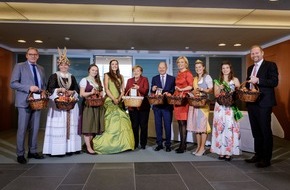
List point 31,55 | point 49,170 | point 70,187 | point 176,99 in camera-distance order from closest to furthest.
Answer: point 70,187 → point 49,170 → point 31,55 → point 176,99

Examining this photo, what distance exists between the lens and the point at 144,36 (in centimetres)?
536

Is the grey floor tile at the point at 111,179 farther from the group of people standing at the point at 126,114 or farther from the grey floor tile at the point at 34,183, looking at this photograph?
the group of people standing at the point at 126,114

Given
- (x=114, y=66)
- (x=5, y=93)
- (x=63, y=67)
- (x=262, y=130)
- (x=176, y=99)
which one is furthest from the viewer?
(x=5, y=93)

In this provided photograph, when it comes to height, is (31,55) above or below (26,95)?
above

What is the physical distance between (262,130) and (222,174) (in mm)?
784

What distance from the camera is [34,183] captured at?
8.09 feet

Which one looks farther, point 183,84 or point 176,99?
point 183,84

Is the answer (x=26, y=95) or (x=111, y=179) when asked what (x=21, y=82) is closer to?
(x=26, y=95)

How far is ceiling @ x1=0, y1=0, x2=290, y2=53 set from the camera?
364 centimetres

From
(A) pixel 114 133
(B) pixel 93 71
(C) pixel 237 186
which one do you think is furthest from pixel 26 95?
(C) pixel 237 186

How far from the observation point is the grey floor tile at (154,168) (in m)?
2.83

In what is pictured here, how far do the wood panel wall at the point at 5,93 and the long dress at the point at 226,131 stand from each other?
18.5ft

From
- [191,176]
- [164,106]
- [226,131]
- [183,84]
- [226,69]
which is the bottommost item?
[191,176]

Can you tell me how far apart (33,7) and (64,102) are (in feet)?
6.58
